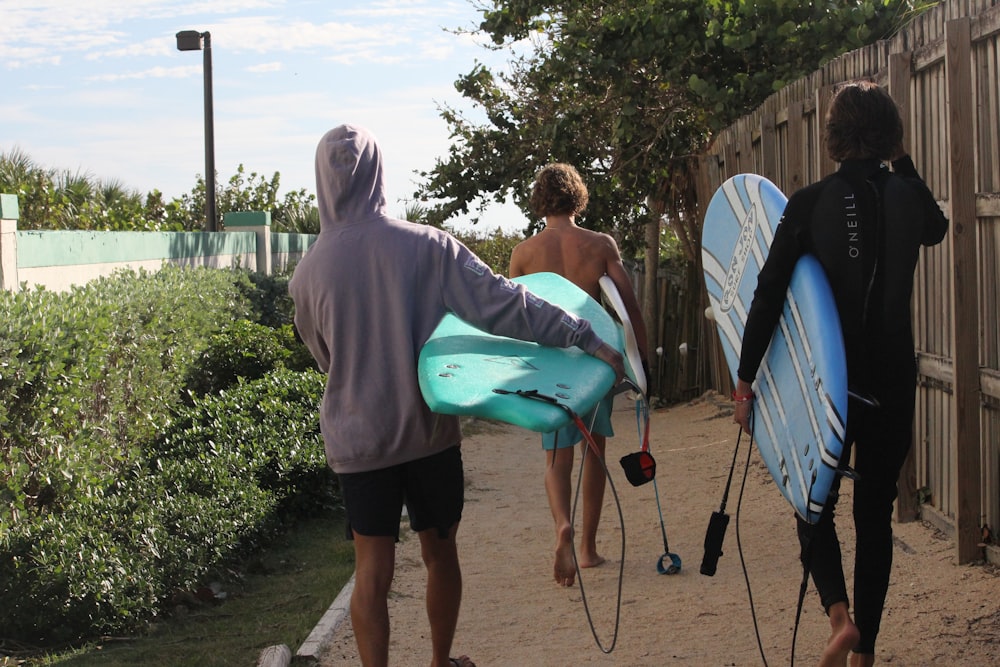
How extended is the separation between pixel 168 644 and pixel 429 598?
175 centimetres

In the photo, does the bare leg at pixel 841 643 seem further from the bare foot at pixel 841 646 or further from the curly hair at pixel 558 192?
the curly hair at pixel 558 192

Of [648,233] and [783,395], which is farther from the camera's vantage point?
[648,233]

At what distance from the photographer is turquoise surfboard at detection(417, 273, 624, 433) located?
341 cm

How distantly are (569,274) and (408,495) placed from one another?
6.25ft

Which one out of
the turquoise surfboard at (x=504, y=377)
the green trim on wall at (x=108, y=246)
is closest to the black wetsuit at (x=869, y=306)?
the turquoise surfboard at (x=504, y=377)

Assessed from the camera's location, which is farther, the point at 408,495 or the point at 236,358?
the point at 236,358

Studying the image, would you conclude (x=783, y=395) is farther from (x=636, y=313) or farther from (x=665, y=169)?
(x=665, y=169)

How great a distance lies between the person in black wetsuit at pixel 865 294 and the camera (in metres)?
3.42

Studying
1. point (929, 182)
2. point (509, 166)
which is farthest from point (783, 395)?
point (509, 166)

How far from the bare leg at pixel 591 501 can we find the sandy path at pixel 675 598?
0.08 meters

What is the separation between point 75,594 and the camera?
199 inches

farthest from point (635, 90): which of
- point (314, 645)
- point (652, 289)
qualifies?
point (314, 645)

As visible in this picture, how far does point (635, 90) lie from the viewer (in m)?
11.9

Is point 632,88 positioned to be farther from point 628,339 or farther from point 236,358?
point 628,339
